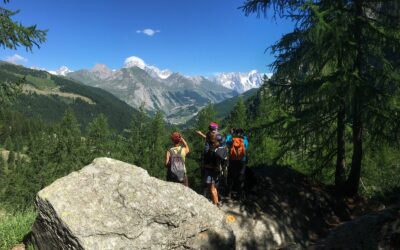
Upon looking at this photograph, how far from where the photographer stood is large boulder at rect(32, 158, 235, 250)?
22.4 ft

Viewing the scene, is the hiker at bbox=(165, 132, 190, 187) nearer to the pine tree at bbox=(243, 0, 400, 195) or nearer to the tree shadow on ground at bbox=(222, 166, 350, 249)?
the tree shadow on ground at bbox=(222, 166, 350, 249)

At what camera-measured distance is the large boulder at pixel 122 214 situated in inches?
268

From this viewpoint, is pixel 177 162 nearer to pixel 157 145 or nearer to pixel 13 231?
pixel 13 231

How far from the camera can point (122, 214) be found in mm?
7363

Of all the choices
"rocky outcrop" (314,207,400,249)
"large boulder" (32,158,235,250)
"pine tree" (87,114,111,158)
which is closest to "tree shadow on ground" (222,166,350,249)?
"rocky outcrop" (314,207,400,249)

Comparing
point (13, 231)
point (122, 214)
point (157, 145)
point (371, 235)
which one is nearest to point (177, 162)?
point (122, 214)

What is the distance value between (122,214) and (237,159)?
16.3 ft

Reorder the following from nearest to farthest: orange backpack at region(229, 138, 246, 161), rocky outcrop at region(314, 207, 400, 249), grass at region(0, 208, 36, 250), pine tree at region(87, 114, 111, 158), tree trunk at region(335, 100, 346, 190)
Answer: rocky outcrop at region(314, 207, 400, 249)
grass at region(0, 208, 36, 250)
orange backpack at region(229, 138, 246, 161)
tree trunk at region(335, 100, 346, 190)
pine tree at region(87, 114, 111, 158)

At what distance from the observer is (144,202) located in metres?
7.81

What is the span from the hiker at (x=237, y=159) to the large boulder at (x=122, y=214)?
2.87 meters

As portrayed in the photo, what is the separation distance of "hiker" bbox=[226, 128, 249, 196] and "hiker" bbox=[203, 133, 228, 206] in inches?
35.8

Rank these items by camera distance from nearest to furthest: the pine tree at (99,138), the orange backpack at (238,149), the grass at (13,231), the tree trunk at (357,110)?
the grass at (13,231)
the tree trunk at (357,110)
the orange backpack at (238,149)
the pine tree at (99,138)

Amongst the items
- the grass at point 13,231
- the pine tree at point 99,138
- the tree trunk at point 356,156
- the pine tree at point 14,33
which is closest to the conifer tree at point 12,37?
the pine tree at point 14,33

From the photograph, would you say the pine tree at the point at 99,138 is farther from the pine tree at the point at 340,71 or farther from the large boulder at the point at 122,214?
the large boulder at the point at 122,214
